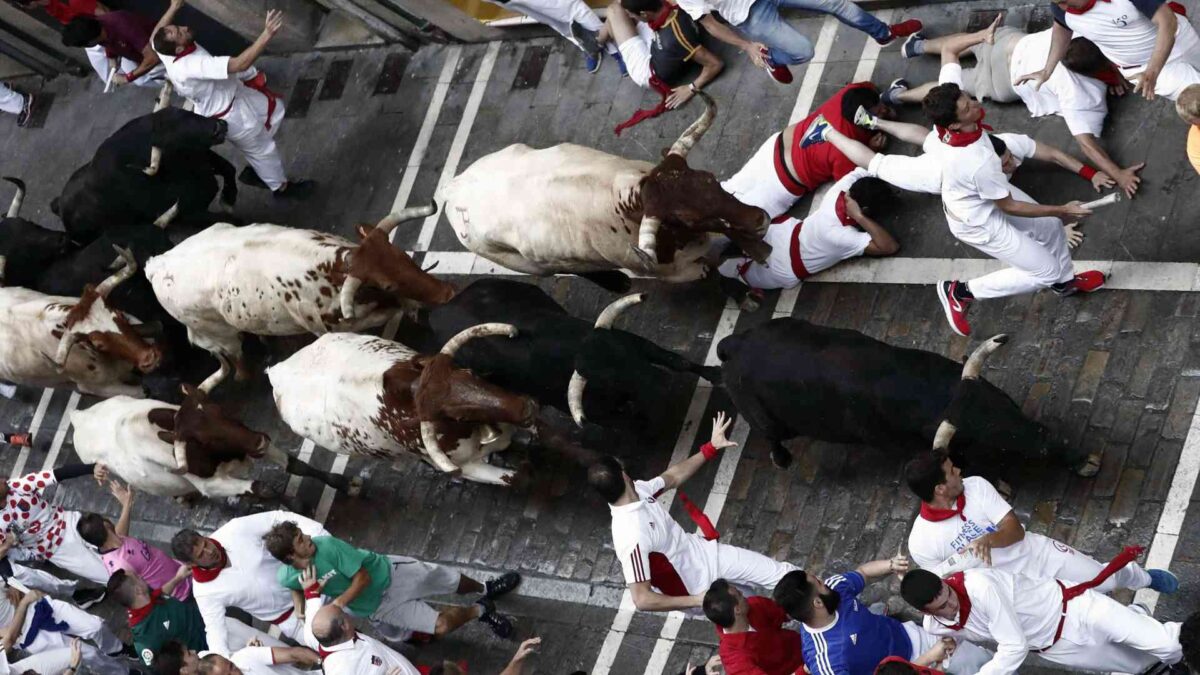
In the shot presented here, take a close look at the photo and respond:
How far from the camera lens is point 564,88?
56.0 feet

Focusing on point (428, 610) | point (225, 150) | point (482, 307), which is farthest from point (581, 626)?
point (225, 150)

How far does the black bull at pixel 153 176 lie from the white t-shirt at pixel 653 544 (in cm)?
781

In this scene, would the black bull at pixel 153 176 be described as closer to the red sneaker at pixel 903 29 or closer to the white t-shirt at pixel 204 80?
the white t-shirt at pixel 204 80

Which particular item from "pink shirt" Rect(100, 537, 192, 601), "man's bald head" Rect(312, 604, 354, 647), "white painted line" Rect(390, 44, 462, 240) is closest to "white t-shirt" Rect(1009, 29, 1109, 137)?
"man's bald head" Rect(312, 604, 354, 647)

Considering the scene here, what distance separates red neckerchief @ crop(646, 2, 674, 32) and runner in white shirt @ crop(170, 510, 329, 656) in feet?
18.9

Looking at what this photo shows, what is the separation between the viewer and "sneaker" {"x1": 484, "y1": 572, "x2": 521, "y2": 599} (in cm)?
1388

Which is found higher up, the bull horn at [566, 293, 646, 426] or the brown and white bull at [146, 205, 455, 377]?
the bull horn at [566, 293, 646, 426]

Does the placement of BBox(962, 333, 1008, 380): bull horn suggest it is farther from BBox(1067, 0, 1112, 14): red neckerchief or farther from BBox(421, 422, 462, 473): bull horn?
BBox(421, 422, 462, 473): bull horn

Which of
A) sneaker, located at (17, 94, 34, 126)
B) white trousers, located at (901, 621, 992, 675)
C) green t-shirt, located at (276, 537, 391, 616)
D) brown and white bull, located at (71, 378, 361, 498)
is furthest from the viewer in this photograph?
sneaker, located at (17, 94, 34, 126)

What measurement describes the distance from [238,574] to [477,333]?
2.57 metres

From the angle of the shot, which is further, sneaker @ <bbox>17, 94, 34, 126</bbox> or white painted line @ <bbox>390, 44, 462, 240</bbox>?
sneaker @ <bbox>17, 94, 34, 126</bbox>

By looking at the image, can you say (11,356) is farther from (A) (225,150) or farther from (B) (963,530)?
(B) (963,530)

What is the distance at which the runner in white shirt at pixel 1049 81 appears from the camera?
12.4m

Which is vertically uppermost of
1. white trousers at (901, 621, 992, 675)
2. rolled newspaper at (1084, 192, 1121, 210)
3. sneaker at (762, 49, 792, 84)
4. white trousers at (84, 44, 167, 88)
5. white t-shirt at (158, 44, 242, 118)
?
rolled newspaper at (1084, 192, 1121, 210)
